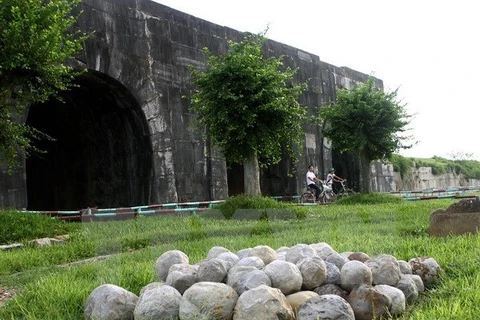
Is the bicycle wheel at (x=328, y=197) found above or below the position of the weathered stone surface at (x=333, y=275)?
above

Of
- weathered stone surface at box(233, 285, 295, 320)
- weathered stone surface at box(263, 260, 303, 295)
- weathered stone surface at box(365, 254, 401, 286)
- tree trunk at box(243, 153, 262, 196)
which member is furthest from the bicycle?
weathered stone surface at box(233, 285, 295, 320)

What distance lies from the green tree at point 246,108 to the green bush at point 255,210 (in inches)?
56.0

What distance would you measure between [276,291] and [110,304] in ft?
3.23

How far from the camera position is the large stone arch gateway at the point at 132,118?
1224 cm

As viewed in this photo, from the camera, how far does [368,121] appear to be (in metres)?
15.6

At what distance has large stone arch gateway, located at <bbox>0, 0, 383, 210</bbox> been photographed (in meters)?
12.2

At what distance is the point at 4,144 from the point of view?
8.75 metres

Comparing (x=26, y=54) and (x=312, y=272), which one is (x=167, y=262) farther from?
(x=26, y=54)

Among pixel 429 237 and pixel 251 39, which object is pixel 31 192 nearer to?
pixel 251 39

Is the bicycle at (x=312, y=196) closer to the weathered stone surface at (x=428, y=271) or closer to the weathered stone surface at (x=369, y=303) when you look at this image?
the weathered stone surface at (x=428, y=271)

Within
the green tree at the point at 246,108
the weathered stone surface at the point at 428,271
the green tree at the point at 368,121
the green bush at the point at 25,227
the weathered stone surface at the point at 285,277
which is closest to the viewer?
the weathered stone surface at the point at 285,277

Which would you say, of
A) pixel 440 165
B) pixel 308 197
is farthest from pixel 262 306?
pixel 440 165

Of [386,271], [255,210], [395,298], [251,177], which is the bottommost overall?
[395,298]

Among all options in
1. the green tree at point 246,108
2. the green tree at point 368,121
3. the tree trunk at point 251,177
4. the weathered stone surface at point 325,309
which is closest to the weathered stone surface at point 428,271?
the weathered stone surface at point 325,309
